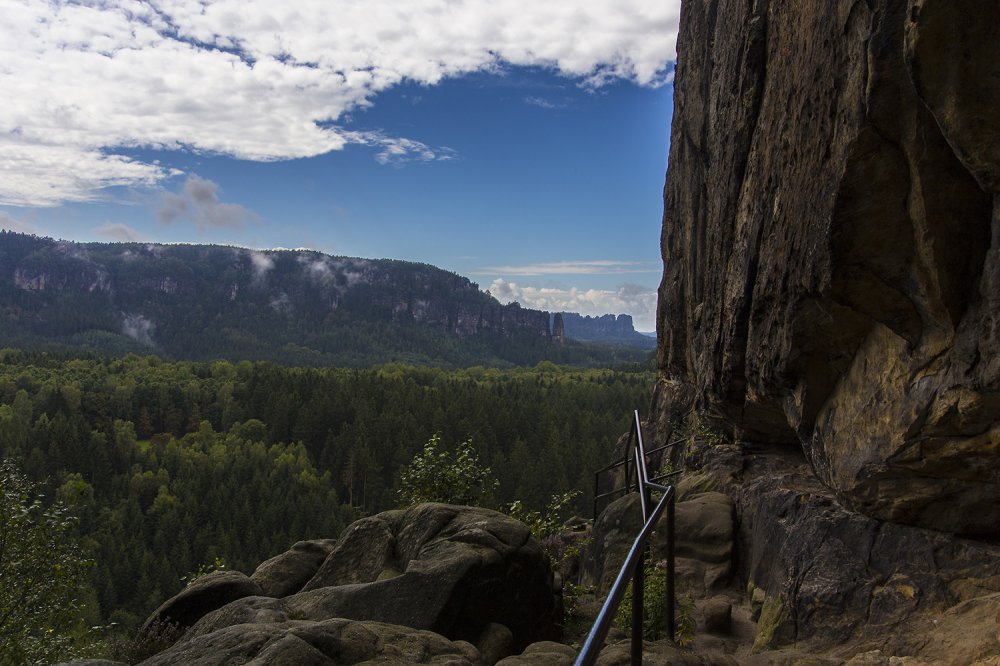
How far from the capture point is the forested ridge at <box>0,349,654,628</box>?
219ft

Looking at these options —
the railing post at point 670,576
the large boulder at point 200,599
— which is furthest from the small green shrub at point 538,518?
the railing post at point 670,576

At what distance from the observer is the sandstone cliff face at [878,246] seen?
4.59 metres

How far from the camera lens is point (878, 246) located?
5.89 m

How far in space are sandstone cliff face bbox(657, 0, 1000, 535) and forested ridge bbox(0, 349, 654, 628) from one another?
4546 centimetres

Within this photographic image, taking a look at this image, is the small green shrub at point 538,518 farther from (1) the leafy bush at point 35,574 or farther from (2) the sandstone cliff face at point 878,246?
(1) the leafy bush at point 35,574

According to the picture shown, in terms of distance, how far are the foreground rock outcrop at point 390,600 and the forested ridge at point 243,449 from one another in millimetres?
40729

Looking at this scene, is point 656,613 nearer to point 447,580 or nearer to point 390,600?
point 447,580

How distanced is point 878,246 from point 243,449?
313 ft

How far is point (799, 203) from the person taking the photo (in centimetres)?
713

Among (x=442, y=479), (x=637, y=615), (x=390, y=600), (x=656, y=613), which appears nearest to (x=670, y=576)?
(x=656, y=613)

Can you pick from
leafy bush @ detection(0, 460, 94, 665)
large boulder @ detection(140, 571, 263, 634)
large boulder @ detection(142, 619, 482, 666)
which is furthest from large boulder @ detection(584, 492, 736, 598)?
leafy bush @ detection(0, 460, 94, 665)

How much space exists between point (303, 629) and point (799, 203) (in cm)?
708

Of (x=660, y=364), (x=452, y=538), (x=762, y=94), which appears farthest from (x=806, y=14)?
(x=660, y=364)

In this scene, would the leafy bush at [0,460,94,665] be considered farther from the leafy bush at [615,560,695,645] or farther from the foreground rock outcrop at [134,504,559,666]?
the leafy bush at [615,560,695,645]
